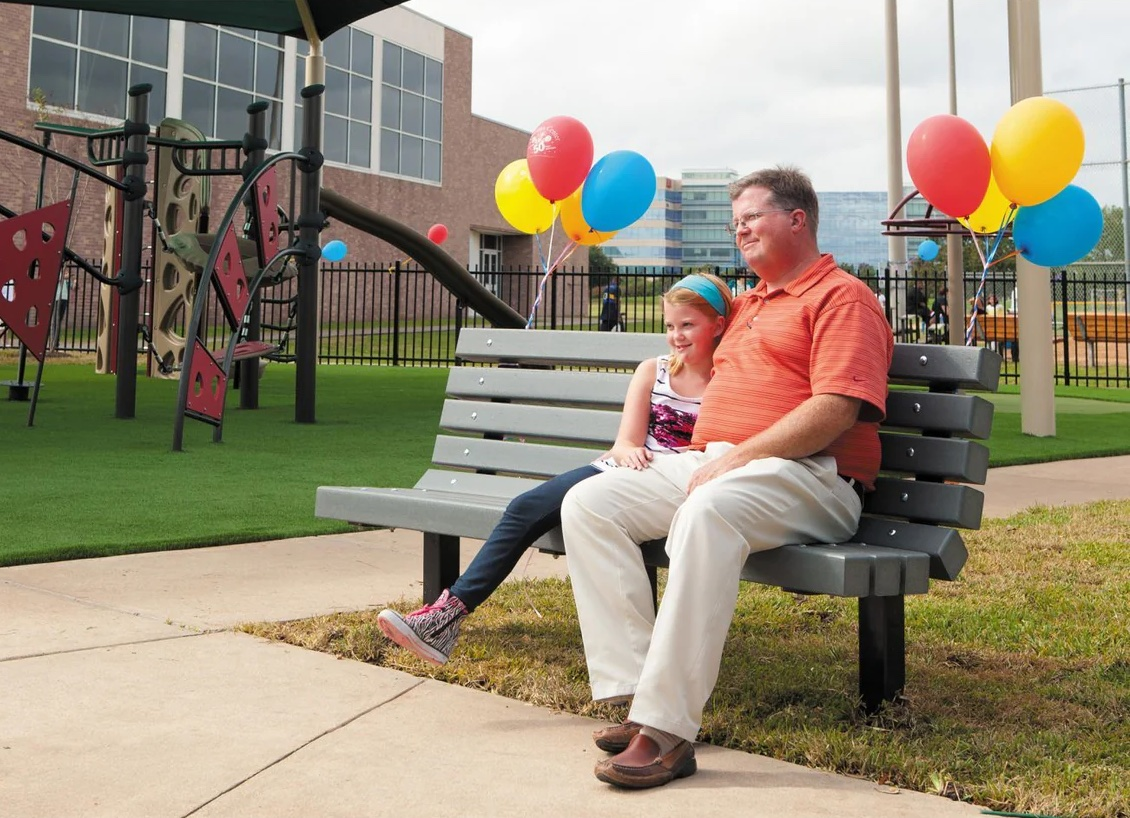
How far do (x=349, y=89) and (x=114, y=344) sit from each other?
27.8 meters

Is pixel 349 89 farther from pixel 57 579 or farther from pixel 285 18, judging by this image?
pixel 57 579

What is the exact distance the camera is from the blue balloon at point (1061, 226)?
9.57 metres

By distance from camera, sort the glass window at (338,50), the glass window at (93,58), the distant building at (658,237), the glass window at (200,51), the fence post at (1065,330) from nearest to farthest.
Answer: the fence post at (1065,330)
the glass window at (93,58)
the glass window at (200,51)
the glass window at (338,50)
the distant building at (658,237)

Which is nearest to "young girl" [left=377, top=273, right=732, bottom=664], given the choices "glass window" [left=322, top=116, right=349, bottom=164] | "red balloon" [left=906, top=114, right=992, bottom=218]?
"red balloon" [left=906, top=114, right=992, bottom=218]

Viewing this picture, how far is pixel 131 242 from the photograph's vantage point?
11.4m

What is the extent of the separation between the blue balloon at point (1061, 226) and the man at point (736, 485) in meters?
6.58

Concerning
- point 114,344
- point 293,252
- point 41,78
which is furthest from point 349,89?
point 293,252

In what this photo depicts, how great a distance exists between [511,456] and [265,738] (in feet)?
5.48

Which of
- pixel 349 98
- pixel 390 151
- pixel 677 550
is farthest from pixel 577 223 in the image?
pixel 390 151

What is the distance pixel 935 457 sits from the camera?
3.66m

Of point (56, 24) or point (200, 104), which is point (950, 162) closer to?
point (56, 24)

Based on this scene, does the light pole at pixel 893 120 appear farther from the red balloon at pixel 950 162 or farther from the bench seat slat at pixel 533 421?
the bench seat slat at pixel 533 421

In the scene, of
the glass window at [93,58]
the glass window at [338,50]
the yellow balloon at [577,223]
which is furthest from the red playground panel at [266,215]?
the glass window at [338,50]

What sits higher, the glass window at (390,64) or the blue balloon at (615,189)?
the glass window at (390,64)
